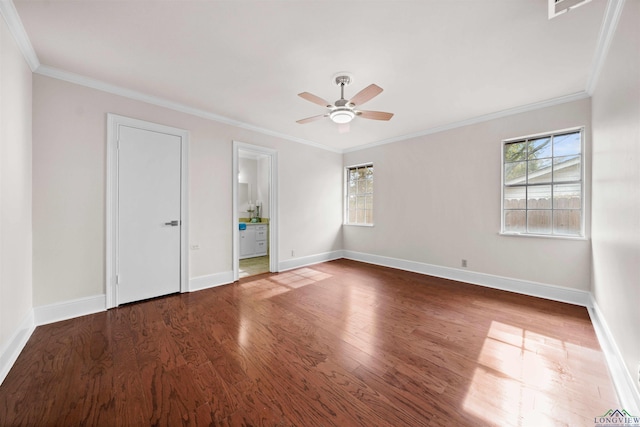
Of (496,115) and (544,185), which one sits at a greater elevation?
(496,115)

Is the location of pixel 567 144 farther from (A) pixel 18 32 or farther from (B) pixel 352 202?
(A) pixel 18 32

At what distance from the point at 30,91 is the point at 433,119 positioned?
5.02 meters

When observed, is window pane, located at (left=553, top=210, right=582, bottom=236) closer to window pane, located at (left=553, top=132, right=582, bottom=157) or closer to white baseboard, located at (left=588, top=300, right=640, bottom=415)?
window pane, located at (left=553, top=132, right=582, bottom=157)

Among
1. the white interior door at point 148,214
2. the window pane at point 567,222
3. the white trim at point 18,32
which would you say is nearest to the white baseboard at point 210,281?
the white interior door at point 148,214

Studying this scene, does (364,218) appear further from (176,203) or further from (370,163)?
(176,203)

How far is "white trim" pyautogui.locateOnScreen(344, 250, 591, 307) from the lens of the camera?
320cm

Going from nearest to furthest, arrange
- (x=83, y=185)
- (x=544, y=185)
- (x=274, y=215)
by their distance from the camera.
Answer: (x=83, y=185) < (x=544, y=185) < (x=274, y=215)

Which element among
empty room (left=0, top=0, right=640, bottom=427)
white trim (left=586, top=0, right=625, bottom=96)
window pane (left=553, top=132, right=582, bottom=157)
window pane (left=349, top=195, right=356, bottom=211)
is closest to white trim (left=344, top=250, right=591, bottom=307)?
empty room (left=0, top=0, right=640, bottom=427)

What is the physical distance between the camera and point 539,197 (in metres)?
3.54

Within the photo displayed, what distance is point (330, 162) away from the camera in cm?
585

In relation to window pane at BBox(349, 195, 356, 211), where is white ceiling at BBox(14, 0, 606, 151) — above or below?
above

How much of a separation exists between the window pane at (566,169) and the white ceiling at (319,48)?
32.7 inches

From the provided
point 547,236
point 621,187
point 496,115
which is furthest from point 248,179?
point 621,187

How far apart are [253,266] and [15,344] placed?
3427 millimetres
